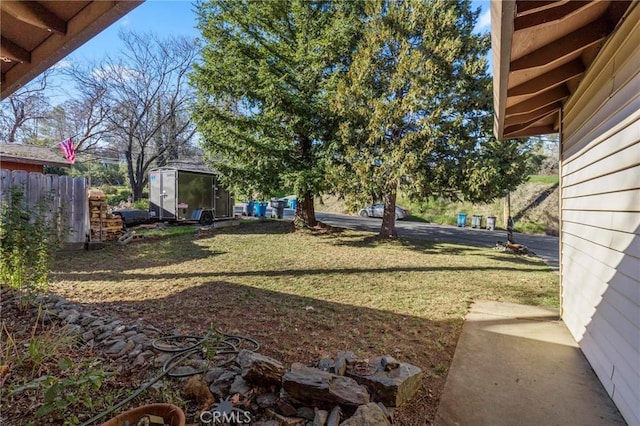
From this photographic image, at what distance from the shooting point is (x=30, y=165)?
1039 cm

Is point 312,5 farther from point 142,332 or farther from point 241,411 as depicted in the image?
point 241,411

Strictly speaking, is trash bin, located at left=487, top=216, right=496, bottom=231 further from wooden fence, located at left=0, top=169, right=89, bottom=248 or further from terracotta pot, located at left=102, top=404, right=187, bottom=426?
terracotta pot, located at left=102, top=404, right=187, bottom=426

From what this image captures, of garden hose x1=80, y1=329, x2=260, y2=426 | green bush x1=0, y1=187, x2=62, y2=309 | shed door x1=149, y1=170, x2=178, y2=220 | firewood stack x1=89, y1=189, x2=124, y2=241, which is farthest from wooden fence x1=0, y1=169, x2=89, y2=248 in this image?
garden hose x1=80, y1=329, x2=260, y2=426

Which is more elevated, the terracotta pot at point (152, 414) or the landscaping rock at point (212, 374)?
the terracotta pot at point (152, 414)

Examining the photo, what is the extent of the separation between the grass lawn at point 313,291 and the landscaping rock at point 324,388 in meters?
0.39

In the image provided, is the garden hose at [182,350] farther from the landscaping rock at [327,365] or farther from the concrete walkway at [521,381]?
the concrete walkway at [521,381]

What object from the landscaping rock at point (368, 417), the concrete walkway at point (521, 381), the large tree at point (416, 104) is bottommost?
the concrete walkway at point (521, 381)

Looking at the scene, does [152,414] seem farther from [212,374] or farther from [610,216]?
[610,216]

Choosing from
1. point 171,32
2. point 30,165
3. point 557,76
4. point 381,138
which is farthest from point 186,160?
point 557,76

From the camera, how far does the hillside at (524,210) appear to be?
17.7m

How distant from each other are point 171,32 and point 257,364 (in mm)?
19971

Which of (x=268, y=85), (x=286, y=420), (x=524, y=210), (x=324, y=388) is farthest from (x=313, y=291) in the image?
(x=524, y=210)

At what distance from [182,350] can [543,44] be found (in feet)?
11.8

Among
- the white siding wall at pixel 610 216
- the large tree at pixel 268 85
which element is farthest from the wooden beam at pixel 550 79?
the large tree at pixel 268 85
